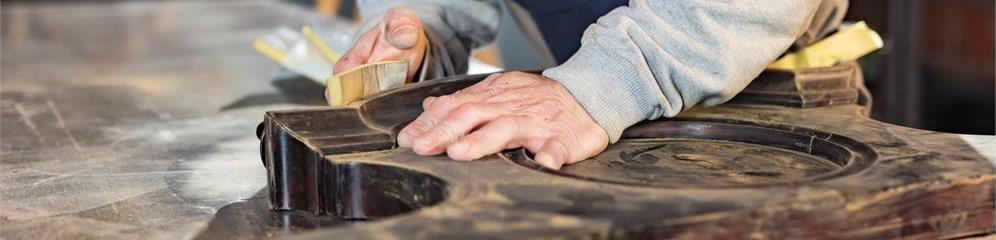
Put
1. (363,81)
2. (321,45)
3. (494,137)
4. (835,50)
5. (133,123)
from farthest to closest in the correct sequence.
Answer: (321,45)
(133,123)
(835,50)
(363,81)
(494,137)

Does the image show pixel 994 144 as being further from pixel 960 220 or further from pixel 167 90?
pixel 167 90

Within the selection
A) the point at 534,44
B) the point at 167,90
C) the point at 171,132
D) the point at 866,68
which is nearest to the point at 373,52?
the point at 171,132

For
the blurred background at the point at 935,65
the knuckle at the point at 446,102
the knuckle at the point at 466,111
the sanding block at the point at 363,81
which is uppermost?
the knuckle at the point at 466,111

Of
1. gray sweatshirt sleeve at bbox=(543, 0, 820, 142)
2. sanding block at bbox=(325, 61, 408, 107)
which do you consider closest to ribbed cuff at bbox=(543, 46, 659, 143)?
gray sweatshirt sleeve at bbox=(543, 0, 820, 142)

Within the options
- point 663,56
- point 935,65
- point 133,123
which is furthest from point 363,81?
point 935,65

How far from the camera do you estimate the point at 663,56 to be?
90 centimetres

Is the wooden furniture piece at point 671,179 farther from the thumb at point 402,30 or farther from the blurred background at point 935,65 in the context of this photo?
the blurred background at point 935,65

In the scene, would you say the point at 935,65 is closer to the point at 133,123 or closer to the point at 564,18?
the point at 564,18

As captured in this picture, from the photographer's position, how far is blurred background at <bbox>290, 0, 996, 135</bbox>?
8.61 ft

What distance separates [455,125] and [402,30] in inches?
12.9

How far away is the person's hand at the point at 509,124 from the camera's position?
0.80 m

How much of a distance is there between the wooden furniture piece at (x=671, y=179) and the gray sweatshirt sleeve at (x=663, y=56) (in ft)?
0.11

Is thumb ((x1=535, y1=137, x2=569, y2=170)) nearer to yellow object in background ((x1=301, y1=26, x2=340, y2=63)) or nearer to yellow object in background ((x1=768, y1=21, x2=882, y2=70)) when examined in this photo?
yellow object in background ((x1=768, y1=21, x2=882, y2=70))

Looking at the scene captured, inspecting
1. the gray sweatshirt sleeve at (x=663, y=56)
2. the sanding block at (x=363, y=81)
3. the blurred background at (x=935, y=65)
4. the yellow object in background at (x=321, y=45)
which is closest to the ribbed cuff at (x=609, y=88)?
the gray sweatshirt sleeve at (x=663, y=56)
